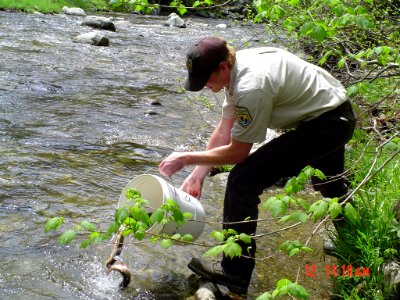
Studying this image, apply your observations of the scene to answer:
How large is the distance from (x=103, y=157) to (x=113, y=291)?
2.74m

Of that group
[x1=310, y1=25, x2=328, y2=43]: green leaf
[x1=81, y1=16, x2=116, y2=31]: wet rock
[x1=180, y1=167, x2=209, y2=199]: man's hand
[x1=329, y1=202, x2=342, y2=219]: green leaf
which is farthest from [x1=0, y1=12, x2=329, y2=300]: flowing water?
[x1=81, y1=16, x2=116, y2=31]: wet rock

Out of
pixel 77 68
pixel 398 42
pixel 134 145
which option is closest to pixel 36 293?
pixel 134 145

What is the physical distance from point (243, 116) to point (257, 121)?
0.27 ft

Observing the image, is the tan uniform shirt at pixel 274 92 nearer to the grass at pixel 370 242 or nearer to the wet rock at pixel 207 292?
the grass at pixel 370 242

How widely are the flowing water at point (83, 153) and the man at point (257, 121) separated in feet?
1.78

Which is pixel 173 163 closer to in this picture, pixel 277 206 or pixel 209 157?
pixel 209 157

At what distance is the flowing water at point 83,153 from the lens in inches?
136

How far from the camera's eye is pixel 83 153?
592 cm

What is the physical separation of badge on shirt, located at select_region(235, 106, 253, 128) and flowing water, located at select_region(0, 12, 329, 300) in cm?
117

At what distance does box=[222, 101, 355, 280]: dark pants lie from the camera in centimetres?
325

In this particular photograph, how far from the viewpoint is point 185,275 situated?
3.62m
